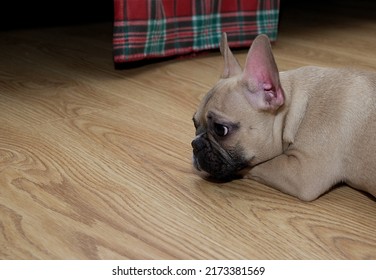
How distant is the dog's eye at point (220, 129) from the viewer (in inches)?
69.4

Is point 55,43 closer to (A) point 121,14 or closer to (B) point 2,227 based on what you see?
(A) point 121,14

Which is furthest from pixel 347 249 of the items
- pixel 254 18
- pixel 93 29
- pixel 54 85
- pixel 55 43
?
pixel 93 29

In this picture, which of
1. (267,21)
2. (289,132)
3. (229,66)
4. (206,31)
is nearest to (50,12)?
(206,31)

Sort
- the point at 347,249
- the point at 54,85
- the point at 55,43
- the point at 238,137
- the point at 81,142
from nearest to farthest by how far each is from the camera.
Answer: the point at 347,249 < the point at 238,137 < the point at 81,142 < the point at 54,85 < the point at 55,43

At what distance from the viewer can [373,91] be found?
1.81m

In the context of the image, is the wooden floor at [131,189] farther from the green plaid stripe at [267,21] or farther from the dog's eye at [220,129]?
the green plaid stripe at [267,21]

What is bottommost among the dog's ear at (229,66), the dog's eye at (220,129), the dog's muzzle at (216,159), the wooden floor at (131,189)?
the wooden floor at (131,189)

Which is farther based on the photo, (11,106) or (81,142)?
(11,106)

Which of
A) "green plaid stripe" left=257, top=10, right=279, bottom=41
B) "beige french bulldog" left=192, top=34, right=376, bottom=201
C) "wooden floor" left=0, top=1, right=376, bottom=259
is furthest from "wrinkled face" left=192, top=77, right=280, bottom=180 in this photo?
"green plaid stripe" left=257, top=10, right=279, bottom=41

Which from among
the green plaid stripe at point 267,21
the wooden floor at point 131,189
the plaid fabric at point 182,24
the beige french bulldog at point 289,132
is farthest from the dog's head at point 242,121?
the green plaid stripe at point 267,21

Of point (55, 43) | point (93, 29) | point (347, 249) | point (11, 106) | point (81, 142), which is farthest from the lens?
point (93, 29)

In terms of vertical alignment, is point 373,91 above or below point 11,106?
above

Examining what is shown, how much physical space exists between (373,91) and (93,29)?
2.94 metres

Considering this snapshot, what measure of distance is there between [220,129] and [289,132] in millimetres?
215
